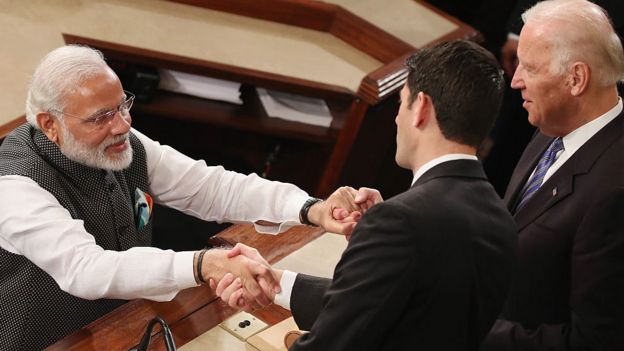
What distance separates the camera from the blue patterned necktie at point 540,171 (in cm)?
258

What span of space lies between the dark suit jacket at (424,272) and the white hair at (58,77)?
107cm

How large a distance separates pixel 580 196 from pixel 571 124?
224 millimetres

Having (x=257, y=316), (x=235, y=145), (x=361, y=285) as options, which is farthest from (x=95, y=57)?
(x=235, y=145)

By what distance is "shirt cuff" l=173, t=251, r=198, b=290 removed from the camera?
7.87 feet

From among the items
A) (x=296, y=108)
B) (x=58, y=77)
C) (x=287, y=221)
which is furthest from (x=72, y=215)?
(x=296, y=108)

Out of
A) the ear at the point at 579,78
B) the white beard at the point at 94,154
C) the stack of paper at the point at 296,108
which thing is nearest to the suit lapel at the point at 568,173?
the ear at the point at 579,78

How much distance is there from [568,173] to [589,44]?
34 centimetres

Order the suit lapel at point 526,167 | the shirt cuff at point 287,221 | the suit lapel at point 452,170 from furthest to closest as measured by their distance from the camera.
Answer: the shirt cuff at point 287,221 → the suit lapel at point 526,167 → the suit lapel at point 452,170

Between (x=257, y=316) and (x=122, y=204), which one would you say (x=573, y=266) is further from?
(x=122, y=204)

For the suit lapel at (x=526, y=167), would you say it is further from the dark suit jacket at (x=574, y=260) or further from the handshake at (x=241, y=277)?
the handshake at (x=241, y=277)

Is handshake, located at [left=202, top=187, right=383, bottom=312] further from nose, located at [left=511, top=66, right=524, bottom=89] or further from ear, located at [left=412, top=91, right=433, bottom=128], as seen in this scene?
nose, located at [left=511, top=66, right=524, bottom=89]

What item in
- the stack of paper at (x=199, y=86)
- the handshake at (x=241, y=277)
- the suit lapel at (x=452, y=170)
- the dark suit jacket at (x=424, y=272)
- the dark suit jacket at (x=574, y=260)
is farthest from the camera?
the stack of paper at (x=199, y=86)

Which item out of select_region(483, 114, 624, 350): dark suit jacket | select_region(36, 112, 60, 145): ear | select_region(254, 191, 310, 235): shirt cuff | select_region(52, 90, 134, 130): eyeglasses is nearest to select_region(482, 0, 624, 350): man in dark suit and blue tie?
select_region(483, 114, 624, 350): dark suit jacket

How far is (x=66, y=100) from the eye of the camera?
8.39 feet
